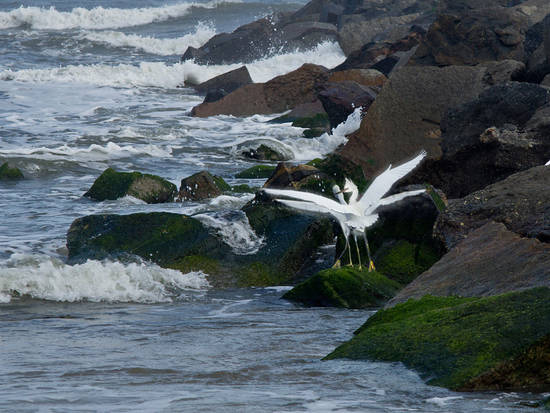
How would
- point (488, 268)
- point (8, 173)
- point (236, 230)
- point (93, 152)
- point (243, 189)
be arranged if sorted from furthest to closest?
point (93, 152)
point (8, 173)
point (243, 189)
point (236, 230)
point (488, 268)

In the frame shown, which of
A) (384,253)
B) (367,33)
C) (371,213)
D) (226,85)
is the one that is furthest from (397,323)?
(367,33)

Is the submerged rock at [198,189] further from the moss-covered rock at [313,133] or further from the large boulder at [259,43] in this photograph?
the large boulder at [259,43]

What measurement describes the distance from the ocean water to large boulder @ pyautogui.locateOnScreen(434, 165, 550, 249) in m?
1.11

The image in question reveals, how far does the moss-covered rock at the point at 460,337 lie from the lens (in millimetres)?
4145

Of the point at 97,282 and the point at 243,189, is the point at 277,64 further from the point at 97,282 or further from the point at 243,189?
the point at 97,282

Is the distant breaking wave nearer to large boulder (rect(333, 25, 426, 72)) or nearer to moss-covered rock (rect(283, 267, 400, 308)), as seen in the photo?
large boulder (rect(333, 25, 426, 72))

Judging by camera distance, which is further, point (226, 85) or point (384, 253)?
Result: point (226, 85)

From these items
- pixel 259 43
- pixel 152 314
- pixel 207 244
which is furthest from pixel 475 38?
pixel 259 43

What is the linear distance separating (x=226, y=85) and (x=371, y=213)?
1566cm

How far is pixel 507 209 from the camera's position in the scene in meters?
6.49

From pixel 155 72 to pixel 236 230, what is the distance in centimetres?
1897

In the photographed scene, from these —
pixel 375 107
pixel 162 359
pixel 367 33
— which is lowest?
pixel 162 359

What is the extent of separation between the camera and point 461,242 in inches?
250

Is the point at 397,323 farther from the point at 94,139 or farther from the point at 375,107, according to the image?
the point at 94,139
